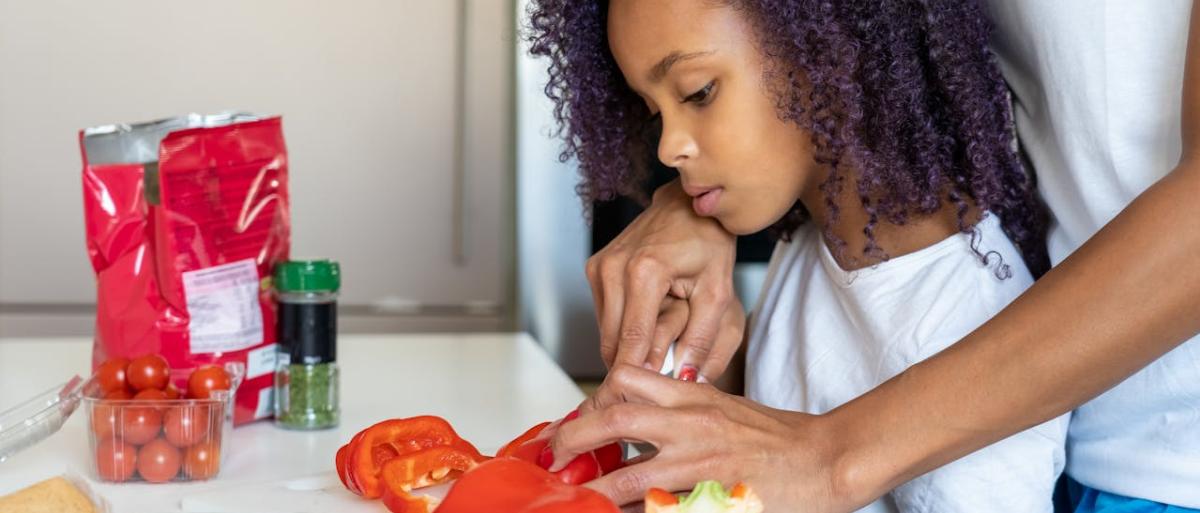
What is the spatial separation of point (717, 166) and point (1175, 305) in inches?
14.7

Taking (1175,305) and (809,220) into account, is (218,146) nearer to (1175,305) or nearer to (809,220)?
(809,220)

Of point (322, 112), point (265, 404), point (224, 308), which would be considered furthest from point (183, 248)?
point (322, 112)

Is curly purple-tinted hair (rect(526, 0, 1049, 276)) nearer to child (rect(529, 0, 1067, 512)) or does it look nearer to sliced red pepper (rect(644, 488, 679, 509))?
child (rect(529, 0, 1067, 512))

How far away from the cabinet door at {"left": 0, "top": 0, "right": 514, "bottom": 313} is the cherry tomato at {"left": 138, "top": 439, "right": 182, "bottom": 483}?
5.38ft

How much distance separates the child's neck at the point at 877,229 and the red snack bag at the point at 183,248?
1.67 feet

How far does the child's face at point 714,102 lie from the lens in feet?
3.09

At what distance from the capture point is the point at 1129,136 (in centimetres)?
85

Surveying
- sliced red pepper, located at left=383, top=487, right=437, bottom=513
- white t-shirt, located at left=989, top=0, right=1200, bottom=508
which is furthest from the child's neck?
sliced red pepper, located at left=383, top=487, right=437, bottom=513

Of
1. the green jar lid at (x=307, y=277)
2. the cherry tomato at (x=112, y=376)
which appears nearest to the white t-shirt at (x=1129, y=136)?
the green jar lid at (x=307, y=277)

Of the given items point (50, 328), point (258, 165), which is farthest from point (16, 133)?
point (258, 165)

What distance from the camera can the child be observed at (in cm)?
93

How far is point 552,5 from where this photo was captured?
1.16m

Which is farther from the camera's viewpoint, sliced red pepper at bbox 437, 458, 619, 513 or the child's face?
the child's face

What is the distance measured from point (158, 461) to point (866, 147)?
575mm
